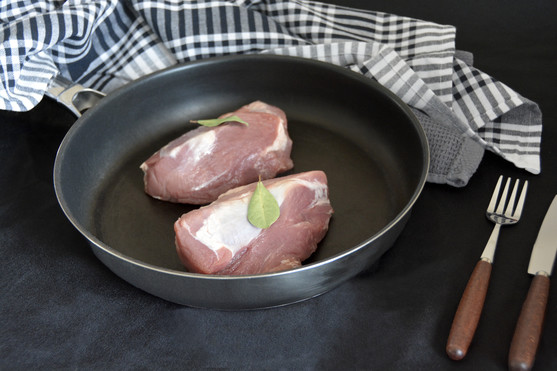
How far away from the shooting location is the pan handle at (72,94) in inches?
72.2

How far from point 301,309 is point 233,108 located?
833 millimetres

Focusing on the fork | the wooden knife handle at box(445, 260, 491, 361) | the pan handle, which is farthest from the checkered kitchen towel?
the wooden knife handle at box(445, 260, 491, 361)

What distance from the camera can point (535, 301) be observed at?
1.23 meters

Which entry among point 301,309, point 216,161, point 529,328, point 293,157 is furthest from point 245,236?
point 529,328

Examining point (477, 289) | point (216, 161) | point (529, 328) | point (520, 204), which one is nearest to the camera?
point (529, 328)

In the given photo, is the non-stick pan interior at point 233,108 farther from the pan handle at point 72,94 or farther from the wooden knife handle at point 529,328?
the wooden knife handle at point 529,328

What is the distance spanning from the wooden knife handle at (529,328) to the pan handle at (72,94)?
4.33ft

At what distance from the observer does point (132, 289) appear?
56.9 inches

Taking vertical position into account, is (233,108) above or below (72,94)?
below

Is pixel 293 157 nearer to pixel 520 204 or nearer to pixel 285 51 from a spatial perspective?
pixel 285 51

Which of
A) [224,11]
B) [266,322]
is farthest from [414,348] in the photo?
[224,11]

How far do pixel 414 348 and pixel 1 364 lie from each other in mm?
891

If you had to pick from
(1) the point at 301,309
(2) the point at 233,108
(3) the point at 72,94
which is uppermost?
(3) the point at 72,94

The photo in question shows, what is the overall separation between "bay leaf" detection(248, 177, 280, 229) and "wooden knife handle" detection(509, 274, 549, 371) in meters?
0.56
